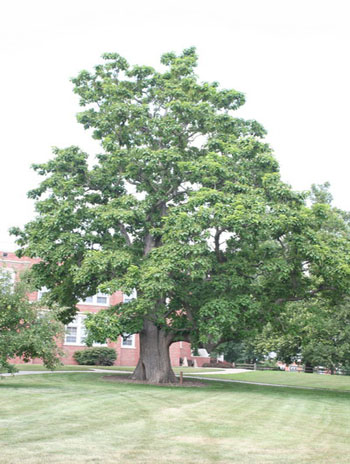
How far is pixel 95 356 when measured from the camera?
45.0 m

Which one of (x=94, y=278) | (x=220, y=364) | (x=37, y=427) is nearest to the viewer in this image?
(x=37, y=427)

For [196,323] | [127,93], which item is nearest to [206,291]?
[196,323]

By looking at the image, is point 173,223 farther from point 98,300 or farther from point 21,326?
point 98,300

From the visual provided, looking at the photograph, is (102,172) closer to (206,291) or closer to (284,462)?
(206,291)

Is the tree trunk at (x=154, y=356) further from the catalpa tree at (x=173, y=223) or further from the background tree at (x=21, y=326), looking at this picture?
Answer: the background tree at (x=21, y=326)

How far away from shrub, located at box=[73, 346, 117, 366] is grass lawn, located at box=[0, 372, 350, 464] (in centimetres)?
2676

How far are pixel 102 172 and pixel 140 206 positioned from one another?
3.88 metres

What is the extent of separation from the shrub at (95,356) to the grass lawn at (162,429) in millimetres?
26763

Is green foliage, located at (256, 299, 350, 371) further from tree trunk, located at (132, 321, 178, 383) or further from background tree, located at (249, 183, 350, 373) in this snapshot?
tree trunk, located at (132, 321, 178, 383)

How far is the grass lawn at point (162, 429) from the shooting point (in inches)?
337

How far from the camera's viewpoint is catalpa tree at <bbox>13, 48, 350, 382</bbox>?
70.2ft

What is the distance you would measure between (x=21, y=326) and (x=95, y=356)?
86.2ft

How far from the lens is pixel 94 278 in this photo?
25125 mm

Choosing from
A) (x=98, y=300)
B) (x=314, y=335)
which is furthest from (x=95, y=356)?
(x=314, y=335)
